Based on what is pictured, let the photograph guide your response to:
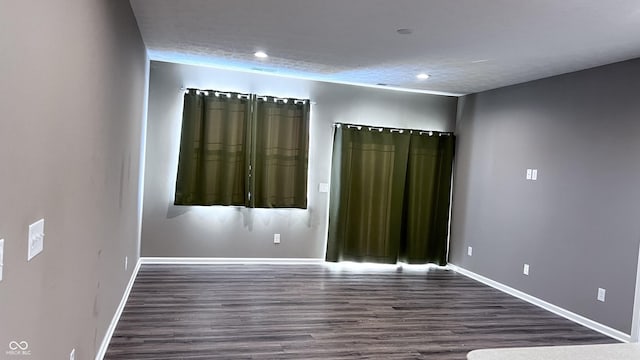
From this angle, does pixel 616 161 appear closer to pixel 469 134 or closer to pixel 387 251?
pixel 469 134

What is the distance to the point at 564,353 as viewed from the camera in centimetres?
128

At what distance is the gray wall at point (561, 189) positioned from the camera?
393 cm

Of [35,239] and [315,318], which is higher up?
[35,239]

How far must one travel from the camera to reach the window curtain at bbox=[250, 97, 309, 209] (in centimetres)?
571

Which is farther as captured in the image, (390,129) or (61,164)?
(390,129)

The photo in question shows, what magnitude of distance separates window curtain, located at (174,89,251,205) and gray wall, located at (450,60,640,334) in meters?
3.17

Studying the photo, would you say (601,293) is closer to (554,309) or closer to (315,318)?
(554,309)

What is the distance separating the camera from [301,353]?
3164 mm

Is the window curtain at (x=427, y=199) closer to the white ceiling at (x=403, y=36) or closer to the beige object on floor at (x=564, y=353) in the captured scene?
the white ceiling at (x=403, y=36)

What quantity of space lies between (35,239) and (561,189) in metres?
4.69

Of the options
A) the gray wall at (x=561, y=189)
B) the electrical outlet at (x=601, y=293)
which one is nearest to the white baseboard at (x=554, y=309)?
the gray wall at (x=561, y=189)

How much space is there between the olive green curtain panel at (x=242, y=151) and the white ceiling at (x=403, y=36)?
623 mm

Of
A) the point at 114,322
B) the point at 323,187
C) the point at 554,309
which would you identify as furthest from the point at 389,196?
the point at 114,322

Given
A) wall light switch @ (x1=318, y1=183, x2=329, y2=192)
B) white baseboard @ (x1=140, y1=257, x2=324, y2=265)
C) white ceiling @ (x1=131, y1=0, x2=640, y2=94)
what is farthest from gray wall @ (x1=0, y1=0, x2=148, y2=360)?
wall light switch @ (x1=318, y1=183, x2=329, y2=192)
